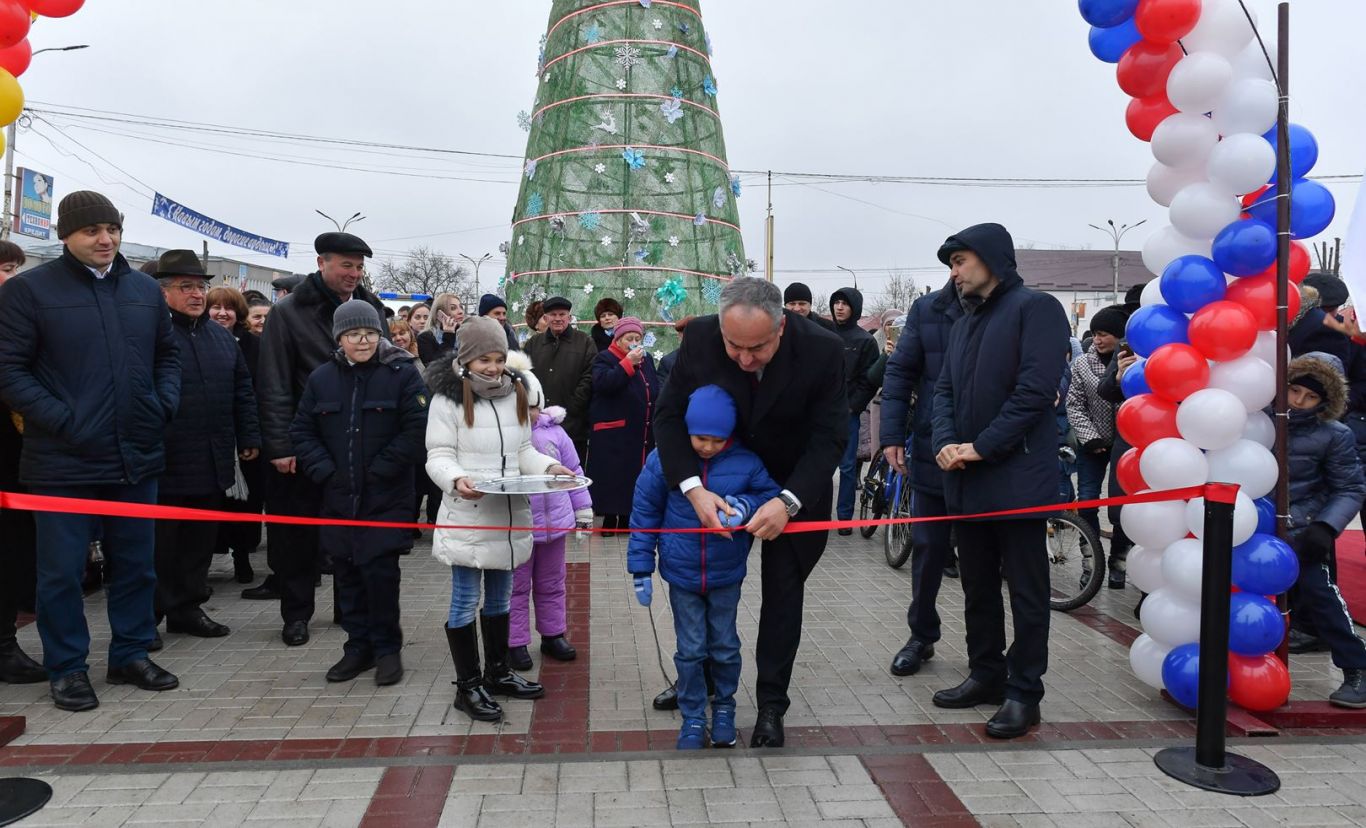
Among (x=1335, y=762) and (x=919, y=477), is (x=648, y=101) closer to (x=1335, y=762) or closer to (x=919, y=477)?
(x=919, y=477)

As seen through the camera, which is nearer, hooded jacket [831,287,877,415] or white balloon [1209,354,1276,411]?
white balloon [1209,354,1276,411]

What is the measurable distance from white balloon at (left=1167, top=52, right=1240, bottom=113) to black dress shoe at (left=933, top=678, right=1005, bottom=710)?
2.74 m

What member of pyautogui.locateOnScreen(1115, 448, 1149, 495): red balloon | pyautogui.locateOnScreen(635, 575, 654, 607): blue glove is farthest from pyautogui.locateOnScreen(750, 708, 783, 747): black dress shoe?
pyautogui.locateOnScreen(1115, 448, 1149, 495): red balloon

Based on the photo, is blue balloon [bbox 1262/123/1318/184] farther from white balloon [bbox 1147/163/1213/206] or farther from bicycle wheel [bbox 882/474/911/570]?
bicycle wheel [bbox 882/474/911/570]

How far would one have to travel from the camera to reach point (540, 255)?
11.3 metres

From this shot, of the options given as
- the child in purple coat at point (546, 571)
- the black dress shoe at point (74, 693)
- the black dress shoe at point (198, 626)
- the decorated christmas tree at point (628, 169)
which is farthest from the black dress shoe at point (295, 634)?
the decorated christmas tree at point (628, 169)

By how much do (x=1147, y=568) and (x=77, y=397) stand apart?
4969 mm

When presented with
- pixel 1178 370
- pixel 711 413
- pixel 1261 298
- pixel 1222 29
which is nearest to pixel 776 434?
pixel 711 413

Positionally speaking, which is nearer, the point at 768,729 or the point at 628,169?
the point at 768,729

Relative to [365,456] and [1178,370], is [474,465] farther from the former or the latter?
[1178,370]

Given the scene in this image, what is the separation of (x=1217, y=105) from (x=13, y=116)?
5.18 meters

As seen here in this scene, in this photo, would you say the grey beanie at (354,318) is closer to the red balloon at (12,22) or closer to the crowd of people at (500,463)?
the crowd of people at (500,463)

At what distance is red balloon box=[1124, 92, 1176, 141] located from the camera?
4461mm

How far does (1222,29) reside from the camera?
161 inches
